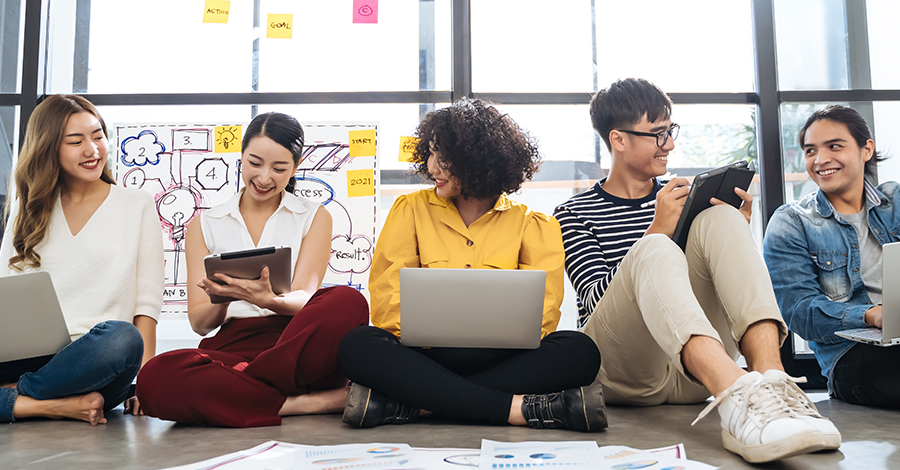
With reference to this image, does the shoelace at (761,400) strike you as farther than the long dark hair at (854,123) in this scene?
No

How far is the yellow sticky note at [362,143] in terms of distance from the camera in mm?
2396

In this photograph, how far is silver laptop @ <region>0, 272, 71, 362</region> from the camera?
1375 mm

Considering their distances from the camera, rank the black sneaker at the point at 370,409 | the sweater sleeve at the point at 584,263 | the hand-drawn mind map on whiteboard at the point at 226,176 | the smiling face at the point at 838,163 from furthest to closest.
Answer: the hand-drawn mind map on whiteboard at the point at 226,176
the smiling face at the point at 838,163
the sweater sleeve at the point at 584,263
the black sneaker at the point at 370,409

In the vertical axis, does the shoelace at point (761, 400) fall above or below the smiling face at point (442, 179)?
below

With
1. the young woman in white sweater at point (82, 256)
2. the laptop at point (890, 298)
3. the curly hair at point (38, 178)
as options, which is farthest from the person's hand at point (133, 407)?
the laptop at point (890, 298)

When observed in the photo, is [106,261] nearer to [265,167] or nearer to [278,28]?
[265,167]

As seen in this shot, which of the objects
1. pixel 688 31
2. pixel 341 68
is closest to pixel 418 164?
pixel 341 68

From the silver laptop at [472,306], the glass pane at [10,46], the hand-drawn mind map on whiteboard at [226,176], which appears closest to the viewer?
the silver laptop at [472,306]

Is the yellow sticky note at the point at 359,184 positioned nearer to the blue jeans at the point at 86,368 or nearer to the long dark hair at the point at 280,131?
the long dark hair at the point at 280,131

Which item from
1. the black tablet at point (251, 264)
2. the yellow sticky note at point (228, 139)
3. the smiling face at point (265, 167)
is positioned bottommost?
the black tablet at point (251, 264)

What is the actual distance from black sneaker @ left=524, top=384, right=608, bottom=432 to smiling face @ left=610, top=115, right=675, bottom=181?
31.2 inches

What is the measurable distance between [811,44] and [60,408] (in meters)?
3.10

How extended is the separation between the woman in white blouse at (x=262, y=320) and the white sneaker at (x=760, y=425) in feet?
2.85

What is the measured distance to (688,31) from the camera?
263 cm
